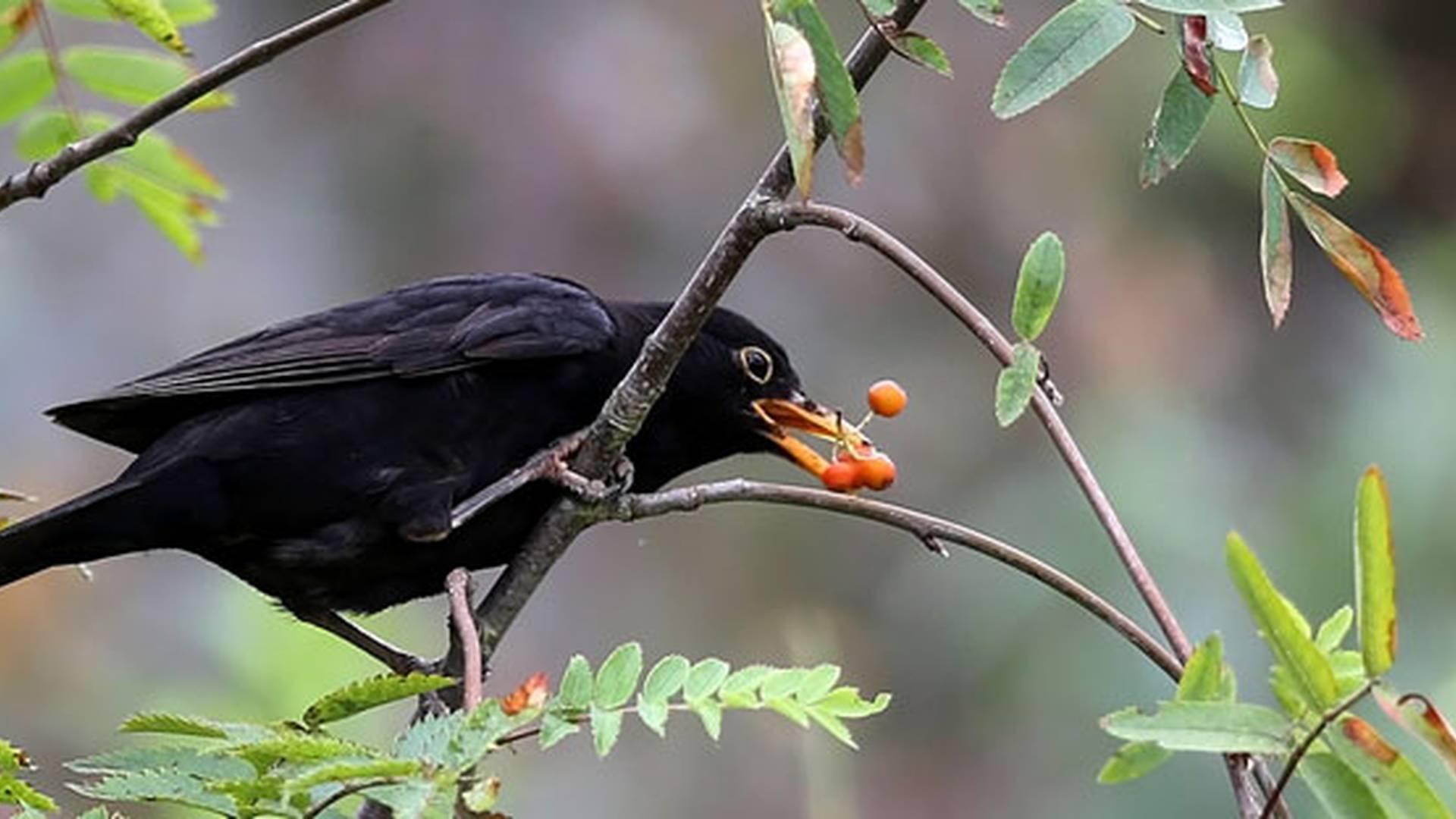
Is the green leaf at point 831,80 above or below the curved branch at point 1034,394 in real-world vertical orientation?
above

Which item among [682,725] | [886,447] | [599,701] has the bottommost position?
[682,725]

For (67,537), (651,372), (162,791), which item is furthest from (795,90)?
(67,537)

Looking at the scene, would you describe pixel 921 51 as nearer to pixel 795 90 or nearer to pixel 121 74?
pixel 795 90

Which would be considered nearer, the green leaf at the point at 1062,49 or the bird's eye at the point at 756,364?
the green leaf at the point at 1062,49

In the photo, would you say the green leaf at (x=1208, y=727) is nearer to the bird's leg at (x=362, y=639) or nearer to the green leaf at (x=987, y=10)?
the green leaf at (x=987, y=10)

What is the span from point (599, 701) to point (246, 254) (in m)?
6.01

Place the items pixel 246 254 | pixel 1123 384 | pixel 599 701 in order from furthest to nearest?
pixel 246 254, pixel 1123 384, pixel 599 701

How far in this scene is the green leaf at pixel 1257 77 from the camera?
2041 millimetres

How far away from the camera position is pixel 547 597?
7.23 metres

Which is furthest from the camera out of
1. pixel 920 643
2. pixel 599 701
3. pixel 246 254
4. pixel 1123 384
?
pixel 246 254

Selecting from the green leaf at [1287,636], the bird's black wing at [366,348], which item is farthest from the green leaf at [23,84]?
the green leaf at [1287,636]

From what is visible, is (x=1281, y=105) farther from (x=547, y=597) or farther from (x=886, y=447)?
(x=547, y=597)

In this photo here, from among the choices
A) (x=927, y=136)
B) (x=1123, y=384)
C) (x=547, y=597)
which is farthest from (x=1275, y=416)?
(x=547, y=597)

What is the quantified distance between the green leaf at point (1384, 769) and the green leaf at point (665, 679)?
0.60m
